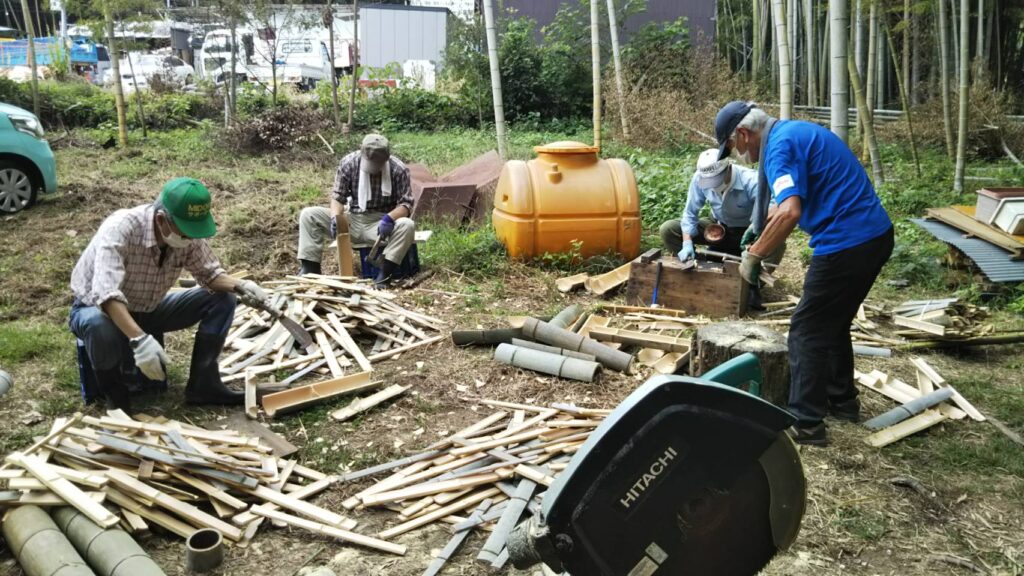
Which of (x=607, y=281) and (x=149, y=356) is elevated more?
(x=149, y=356)

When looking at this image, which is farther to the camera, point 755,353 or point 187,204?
point 755,353

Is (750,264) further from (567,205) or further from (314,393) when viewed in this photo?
(567,205)

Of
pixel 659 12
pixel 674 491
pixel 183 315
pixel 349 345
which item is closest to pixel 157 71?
pixel 659 12

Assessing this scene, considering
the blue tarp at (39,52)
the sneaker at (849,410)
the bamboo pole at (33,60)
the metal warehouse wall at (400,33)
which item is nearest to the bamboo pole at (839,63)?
the sneaker at (849,410)

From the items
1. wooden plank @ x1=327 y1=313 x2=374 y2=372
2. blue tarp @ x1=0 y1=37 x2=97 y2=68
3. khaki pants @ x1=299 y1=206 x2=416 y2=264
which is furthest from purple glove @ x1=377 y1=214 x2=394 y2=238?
blue tarp @ x1=0 y1=37 x2=97 y2=68

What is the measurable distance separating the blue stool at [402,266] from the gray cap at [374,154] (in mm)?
743

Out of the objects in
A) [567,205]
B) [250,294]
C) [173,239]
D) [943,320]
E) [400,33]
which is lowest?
[943,320]

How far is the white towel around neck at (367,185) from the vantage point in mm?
7219

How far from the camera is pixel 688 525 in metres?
2.15

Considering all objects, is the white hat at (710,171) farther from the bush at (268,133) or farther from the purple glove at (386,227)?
the bush at (268,133)

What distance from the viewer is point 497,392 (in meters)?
4.87

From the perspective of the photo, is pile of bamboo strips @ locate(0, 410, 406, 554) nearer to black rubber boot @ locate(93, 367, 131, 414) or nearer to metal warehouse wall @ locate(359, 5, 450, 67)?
black rubber boot @ locate(93, 367, 131, 414)

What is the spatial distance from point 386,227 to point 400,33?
56.4 ft

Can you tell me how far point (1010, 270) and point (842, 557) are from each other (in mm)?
4177
